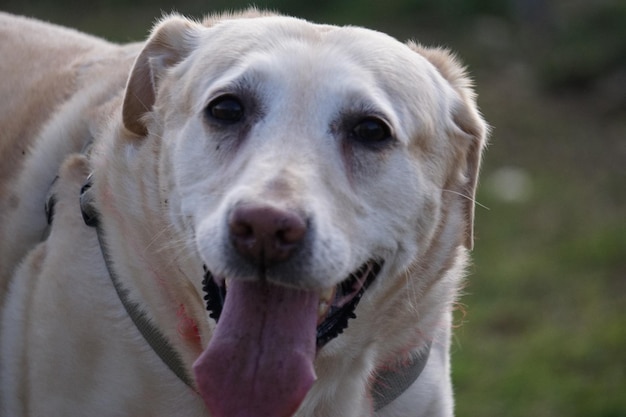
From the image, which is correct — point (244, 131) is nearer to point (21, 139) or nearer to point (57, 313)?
point (57, 313)

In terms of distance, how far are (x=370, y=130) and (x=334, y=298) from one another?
47cm

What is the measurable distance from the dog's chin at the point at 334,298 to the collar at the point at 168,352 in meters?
0.26

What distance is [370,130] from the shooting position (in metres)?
2.92

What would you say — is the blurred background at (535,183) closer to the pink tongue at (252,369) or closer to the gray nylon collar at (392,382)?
the gray nylon collar at (392,382)

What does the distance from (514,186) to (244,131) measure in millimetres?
4331

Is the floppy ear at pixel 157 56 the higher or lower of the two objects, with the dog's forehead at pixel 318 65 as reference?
lower

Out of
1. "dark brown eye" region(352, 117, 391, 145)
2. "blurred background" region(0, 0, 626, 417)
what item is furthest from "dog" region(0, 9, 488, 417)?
"blurred background" region(0, 0, 626, 417)

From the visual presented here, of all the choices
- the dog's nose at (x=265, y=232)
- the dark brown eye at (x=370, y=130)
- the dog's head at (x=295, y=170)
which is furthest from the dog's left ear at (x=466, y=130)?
the dog's nose at (x=265, y=232)

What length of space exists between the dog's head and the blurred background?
0.61 metres

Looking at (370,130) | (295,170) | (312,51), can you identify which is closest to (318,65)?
(312,51)

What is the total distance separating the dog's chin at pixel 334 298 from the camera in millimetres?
2846

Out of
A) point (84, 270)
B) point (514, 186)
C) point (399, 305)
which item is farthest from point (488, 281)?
point (84, 270)

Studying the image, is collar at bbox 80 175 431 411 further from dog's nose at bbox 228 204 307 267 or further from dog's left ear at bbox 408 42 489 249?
dog's nose at bbox 228 204 307 267

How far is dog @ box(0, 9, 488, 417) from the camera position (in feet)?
8.76
